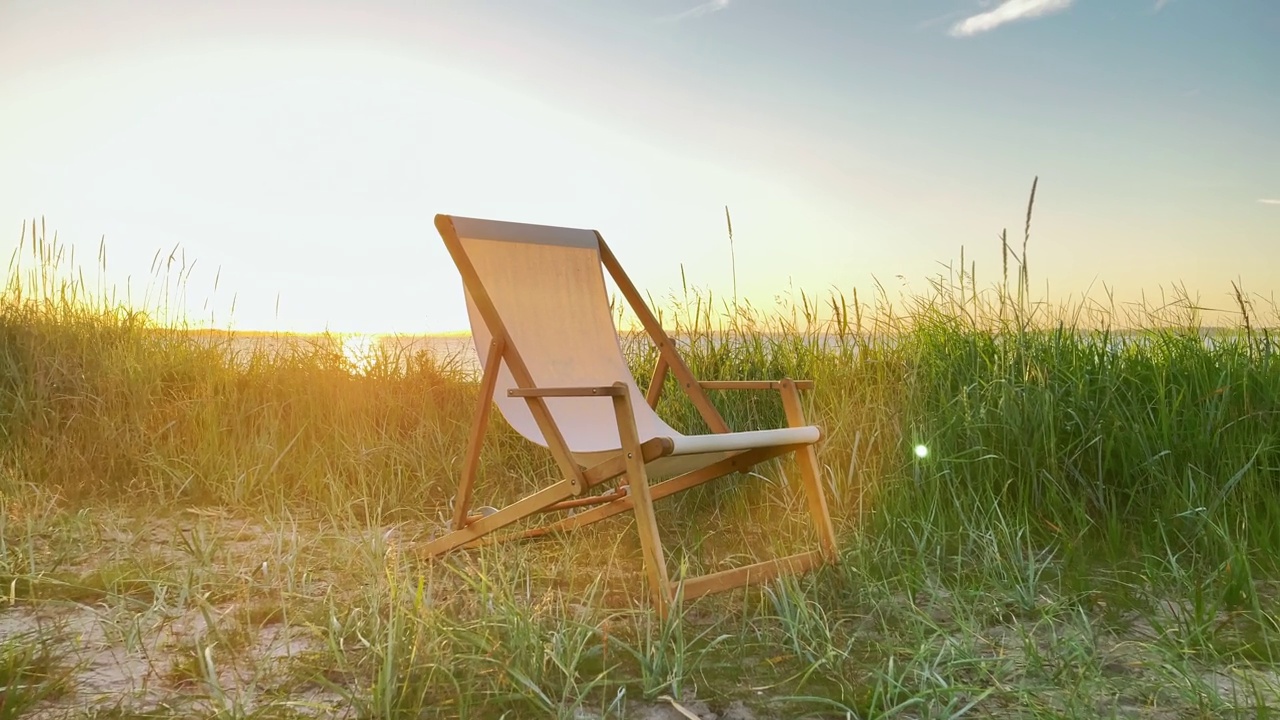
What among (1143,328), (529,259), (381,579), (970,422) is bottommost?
(381,579)

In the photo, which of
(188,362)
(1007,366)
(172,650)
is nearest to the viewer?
(172,650)

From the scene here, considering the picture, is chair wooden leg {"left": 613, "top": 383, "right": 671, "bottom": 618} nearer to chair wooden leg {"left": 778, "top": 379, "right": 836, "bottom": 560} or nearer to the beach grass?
the beach grass

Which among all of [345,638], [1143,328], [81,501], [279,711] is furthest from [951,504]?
[81,501]

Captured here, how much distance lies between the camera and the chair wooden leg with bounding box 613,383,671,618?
8.02 feet

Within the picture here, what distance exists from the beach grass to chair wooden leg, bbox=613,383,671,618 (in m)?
0.12

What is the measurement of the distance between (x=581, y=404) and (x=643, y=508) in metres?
1.05

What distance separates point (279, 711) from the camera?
6.39 ft

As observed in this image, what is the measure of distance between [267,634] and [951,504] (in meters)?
2.26

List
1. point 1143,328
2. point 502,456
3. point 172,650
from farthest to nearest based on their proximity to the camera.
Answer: point 502,456
point 1143,328
point 172,650

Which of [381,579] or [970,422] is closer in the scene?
[381,579]

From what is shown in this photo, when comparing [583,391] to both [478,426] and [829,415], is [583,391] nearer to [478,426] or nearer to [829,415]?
[478,426]

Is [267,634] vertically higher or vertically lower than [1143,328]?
lower

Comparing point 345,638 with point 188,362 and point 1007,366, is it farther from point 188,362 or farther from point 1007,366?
point 188,362

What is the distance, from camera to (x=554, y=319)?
137 inches
